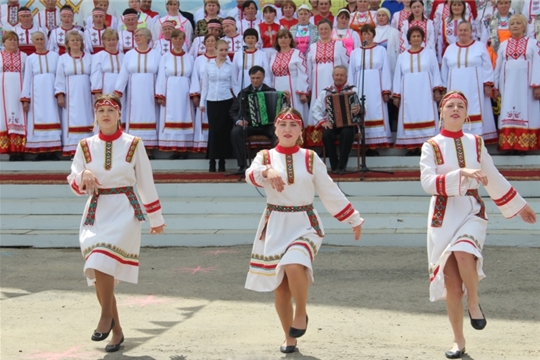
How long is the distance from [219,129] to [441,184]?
6518 mm

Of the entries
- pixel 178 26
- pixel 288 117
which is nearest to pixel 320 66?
pixel 178 26

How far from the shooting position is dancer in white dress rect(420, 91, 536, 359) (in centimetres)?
554

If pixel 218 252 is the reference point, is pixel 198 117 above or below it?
above

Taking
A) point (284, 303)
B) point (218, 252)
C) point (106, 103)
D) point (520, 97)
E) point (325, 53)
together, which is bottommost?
point (218, 252)

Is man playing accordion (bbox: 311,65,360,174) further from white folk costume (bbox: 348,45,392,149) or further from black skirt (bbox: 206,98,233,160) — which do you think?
black skirt (bbox: 206,98,233,160)

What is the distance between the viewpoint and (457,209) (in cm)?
570

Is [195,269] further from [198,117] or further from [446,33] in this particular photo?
[446,33]

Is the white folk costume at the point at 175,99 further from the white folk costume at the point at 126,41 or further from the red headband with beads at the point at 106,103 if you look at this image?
the red headband with beads at the point at 106,103

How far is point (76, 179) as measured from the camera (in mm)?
6039

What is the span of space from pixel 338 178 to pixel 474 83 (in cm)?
235

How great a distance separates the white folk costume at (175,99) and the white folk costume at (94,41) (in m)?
1.14

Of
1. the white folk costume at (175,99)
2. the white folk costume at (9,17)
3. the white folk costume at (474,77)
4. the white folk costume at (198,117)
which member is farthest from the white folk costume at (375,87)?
the white folk costume at (9,17)

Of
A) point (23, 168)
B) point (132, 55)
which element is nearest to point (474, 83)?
point (132, 55)

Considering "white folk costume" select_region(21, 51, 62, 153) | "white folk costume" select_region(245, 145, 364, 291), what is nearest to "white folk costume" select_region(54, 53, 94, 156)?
"white folk costume" select_region(21, 51, 62, 153)
